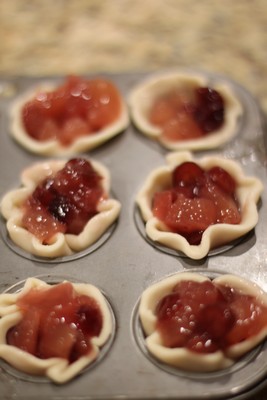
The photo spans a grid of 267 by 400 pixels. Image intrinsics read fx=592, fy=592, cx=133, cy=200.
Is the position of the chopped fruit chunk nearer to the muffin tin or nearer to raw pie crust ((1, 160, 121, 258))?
the muffin tin

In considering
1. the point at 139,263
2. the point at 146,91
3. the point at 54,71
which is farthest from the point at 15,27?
the point at 139,263

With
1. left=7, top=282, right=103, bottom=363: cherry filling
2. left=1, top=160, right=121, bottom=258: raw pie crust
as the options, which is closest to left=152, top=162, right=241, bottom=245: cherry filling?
left=1, top=160, right=121, bottom=258: raw pie crust

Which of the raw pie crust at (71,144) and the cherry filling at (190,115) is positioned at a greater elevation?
the cherry filling at (190,115)

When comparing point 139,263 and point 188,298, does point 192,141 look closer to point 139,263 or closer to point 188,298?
point 139,263

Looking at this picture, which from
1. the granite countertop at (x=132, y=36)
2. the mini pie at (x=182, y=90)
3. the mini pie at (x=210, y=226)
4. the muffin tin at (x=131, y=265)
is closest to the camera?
the muffin tin at (x=131, y=265)

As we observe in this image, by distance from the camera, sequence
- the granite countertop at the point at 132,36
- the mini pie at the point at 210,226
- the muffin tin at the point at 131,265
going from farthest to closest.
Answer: the granite countertop at the point at 132,36 → the mini pie at the point at 210,226 → the muffin tin at the point at 131,265

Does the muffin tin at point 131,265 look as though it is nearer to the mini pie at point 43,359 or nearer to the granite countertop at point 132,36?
the mini pie at point 43,359

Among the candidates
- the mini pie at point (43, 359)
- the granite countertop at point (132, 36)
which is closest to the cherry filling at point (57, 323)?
the mini pie at point (43, 359)
